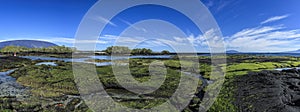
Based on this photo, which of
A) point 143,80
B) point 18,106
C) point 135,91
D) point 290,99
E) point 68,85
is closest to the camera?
point 18,106

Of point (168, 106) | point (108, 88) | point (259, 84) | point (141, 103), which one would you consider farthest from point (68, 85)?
point (259, 84)

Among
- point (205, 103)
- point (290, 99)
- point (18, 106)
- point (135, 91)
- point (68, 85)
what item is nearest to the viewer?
point (18, 106)

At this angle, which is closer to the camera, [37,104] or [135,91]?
[37,104]

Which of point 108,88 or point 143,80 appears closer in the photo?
point 108,88

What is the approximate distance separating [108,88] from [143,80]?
351 cm

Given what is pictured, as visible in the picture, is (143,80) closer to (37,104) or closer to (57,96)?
(57,96)

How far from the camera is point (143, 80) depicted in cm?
1806

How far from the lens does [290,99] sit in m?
12.0

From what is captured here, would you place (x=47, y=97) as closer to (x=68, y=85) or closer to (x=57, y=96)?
(x=57, y=96)

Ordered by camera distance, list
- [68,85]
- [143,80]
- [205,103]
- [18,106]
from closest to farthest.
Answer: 1. [18,106]
2. [205,103]
3. [68,85]
4. [143,80]

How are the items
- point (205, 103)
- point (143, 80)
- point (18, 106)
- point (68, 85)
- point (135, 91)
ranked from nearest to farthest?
point (18, 106), point (205, 103), point (135, 91), point (68, 85), point (143, 80)

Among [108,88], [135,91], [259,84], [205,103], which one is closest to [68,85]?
[108,88]

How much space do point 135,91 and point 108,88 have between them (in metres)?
2.03

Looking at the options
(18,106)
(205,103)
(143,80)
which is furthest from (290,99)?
(18,106)
